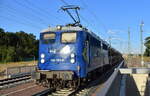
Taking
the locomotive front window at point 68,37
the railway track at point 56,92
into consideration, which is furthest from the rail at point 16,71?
the locomotive front window at point 68,37

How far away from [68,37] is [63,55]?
98 centimetres

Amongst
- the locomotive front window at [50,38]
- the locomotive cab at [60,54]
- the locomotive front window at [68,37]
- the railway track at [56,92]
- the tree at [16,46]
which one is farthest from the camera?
the tree at [16,46]

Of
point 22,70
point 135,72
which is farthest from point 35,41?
point 135,72

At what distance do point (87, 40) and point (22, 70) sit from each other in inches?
631

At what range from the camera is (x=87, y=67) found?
17141 millimetres

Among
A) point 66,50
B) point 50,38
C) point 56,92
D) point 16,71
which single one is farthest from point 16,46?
point 56,92

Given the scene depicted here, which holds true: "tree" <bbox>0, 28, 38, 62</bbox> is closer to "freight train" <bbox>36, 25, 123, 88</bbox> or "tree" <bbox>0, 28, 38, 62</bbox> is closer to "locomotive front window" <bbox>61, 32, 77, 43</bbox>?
"freight train" <bbox>36, 25, 123, 88</bbox>

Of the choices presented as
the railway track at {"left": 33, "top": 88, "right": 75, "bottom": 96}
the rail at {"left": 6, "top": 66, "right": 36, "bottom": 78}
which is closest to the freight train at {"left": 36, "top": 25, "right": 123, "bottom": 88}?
the railway track at {"left": 33, "top": 88, "right": 75, "bottom": 96}

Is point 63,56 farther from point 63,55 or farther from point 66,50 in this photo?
point 66,50

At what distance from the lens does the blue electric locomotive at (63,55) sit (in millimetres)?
16297

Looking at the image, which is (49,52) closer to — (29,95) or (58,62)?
(58,62)

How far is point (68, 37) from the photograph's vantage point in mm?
16891

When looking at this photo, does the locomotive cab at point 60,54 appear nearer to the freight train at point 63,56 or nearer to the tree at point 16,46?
the freight train at point 63,56

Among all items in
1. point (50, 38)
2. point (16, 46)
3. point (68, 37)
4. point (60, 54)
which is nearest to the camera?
point (60, 54)
